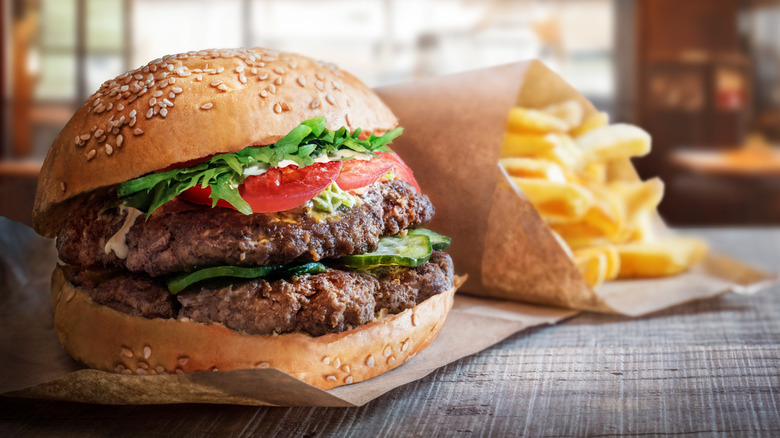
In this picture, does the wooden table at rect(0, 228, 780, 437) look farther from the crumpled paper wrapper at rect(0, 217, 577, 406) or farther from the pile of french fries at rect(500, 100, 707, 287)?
the pile of french fries at rect(500, 100, 707, 287)

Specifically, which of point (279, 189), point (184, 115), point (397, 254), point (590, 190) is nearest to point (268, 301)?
point (279, 189)

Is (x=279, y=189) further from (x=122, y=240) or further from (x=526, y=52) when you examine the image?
(x=526, y=52)

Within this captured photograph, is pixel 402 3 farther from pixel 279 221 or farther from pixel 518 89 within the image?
pixel 279 221

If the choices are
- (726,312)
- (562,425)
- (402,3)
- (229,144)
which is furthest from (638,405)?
(402,3)

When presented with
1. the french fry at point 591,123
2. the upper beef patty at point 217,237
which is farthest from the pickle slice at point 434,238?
the french fry at point 591,123

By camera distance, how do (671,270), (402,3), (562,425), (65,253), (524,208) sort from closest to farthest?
(562,425) → (65,253) → (524,208) → (671,270) → (402,3)

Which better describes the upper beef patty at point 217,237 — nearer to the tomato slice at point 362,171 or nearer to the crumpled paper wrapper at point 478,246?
the tomato slice at point 362,171
